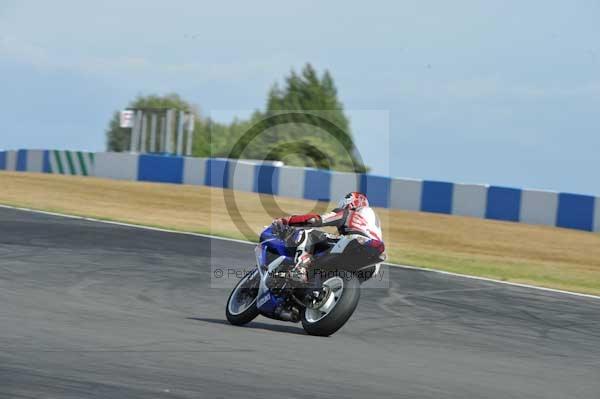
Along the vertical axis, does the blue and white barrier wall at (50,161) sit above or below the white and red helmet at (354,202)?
A: below

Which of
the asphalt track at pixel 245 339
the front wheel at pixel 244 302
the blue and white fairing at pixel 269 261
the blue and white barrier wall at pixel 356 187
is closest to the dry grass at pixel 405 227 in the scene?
the blue and white barrier wall at pixel 356 187

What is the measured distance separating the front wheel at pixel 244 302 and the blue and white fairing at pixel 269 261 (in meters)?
0.17

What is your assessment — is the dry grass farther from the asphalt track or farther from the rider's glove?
the rider's glove

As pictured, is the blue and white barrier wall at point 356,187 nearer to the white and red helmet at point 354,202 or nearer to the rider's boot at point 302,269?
the white and red helmet at point 354,202

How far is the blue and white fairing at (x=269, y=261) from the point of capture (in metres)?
9.22

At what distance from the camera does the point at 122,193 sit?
28.0 meters

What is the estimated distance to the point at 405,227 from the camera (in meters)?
23.8

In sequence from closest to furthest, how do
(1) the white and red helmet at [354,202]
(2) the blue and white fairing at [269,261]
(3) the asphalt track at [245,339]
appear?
(3) the asphalt track at [245,339]
(1) the white and red helmet at [354,202]
(2) the blue and white fairing at [269,261]

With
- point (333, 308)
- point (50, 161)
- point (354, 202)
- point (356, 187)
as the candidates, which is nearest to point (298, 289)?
point (333, 308)

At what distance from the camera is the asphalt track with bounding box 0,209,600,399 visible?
652 cm

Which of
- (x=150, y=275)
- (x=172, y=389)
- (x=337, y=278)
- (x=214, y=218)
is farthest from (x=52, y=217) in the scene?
(x=172, y=389)

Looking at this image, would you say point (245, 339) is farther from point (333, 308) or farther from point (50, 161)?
point (50, 161)

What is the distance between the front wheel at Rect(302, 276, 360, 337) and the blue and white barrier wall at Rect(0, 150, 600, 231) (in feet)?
54.8

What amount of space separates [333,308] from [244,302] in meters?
1.23
